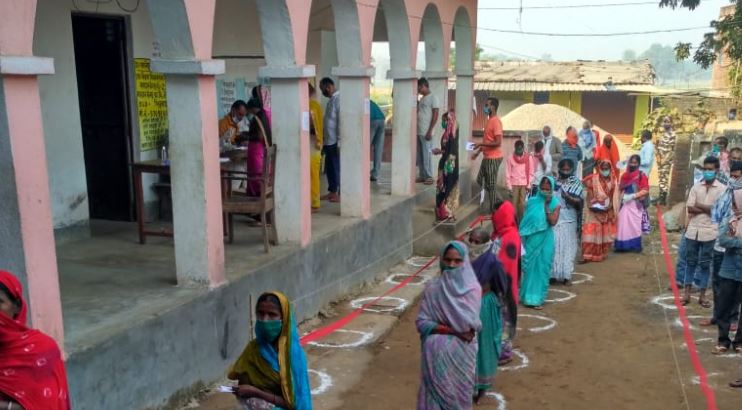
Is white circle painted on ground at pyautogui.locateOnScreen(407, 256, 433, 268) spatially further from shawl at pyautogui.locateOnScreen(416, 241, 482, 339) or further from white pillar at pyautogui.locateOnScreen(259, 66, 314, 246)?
shawl at pyautogui.locateOnScreen(416, 241, 482, 339)

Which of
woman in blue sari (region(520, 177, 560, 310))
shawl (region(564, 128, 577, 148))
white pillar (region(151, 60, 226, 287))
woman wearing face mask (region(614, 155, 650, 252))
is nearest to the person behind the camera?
white pillar (region(151, 60, 226, 287))

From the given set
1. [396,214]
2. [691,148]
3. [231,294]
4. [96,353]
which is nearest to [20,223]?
[96,353]

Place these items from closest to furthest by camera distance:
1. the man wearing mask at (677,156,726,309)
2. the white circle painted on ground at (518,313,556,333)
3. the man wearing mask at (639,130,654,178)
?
the man wearing mask at (677,156,726,309) → the white circle painted on ground at (518,313,556,333) → the man wearing mask at (639,130,654,178)

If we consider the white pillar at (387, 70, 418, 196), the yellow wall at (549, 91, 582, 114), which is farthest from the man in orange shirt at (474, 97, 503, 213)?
the yellow wall at (549, 91, 582, 114)

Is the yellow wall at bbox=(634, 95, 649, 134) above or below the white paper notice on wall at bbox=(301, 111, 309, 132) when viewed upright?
below

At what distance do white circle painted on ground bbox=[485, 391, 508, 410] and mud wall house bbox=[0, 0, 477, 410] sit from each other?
2276 millimetres

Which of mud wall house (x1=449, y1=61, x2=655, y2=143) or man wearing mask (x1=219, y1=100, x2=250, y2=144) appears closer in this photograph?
man wearing mask (x1=219, y1=100, x2=250, y2=144)

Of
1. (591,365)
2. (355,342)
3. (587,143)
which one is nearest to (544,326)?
(591,365)

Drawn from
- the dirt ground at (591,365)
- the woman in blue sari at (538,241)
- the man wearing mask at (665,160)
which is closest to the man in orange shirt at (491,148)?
the woman in blue sari at (538,241)

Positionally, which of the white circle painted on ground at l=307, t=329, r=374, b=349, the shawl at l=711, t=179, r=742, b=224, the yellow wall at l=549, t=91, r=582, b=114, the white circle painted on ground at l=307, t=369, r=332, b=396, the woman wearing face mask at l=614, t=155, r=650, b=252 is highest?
the yellow wall at l=549, t=91, r=582, b=114

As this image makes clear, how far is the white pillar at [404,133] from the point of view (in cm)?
1133

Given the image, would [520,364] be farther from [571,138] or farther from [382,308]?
[571,138]

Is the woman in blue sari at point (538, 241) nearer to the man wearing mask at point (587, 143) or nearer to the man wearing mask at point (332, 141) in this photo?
the man wearing mask at point (332, 141)

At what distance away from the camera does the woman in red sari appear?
3064mm
